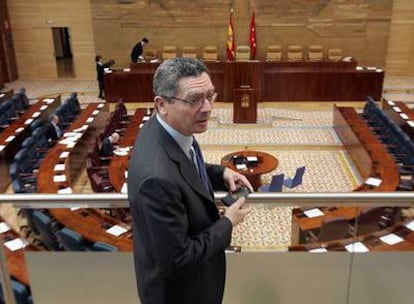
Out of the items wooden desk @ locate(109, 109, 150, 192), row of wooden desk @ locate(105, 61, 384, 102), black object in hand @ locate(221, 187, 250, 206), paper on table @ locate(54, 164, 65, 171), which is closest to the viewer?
black object in hand @ locate(221, 187, 250, 206)

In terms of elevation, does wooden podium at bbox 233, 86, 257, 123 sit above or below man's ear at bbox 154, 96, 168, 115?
below

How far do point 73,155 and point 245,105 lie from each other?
5310 millimetres

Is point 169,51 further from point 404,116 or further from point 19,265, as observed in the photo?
point 19,265

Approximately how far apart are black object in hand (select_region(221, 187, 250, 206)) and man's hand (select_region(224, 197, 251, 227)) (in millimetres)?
70

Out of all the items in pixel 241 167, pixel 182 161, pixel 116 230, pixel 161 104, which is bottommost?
pixel 241 167

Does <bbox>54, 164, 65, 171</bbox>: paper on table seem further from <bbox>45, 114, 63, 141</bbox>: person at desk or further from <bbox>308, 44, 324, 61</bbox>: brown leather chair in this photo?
<bbox>308, 44, 324, 61</bbox>: brown leather chair

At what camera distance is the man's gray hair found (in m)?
1.68

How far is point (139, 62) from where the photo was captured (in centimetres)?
1495

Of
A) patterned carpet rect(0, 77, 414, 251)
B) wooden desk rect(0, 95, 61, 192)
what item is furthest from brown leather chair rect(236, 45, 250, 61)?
wooden desk rect(0, 95, 61, 192)

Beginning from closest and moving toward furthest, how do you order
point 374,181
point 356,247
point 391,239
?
1. point 356,247
2. point 391,239
3. point 374,181

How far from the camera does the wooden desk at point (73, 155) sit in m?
7.33

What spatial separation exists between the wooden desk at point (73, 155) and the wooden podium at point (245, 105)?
353cm

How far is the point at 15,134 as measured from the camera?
31.5 feet

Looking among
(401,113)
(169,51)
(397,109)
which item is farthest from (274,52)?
(401,113)
